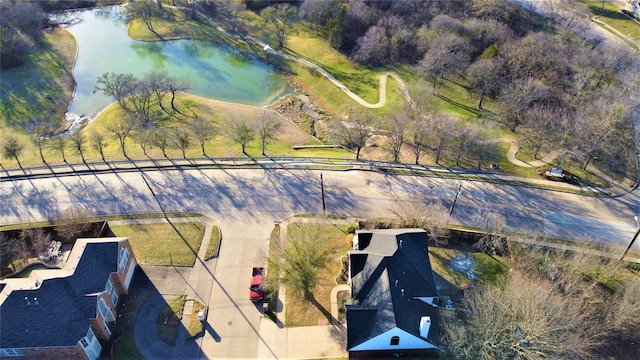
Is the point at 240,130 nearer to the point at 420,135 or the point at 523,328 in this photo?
the point at 420,135

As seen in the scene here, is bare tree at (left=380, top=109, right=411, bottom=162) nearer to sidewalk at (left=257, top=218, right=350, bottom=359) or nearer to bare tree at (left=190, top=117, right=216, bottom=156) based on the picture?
bare tree at (left=190, top=117, right=216, bottom=156)

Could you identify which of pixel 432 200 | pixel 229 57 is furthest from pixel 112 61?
pixel 432 200

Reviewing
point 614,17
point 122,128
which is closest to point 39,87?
point 122,128

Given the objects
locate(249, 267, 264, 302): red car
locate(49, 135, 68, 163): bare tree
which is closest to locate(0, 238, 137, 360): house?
locate(249, 267, 264, 302): red car

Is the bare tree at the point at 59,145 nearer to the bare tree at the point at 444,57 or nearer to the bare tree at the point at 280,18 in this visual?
the bare tree at the point at 280,18

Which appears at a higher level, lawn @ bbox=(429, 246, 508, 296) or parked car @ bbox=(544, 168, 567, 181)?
parked car @ bbox=(544, 168, 567, 181)

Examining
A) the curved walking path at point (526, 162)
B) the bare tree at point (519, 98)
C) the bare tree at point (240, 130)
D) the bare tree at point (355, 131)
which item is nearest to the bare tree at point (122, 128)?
the bare tree at point (240, 130)
